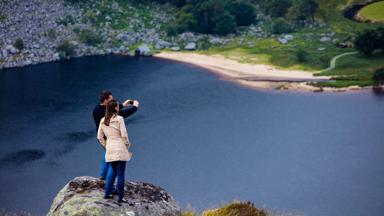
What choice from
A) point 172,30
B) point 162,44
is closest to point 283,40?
point 172,30

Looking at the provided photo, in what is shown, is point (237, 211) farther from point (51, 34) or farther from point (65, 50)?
point (51, 34)

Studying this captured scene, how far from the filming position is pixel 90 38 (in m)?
148

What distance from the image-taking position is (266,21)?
16075cm

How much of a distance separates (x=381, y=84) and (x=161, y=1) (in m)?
80.6

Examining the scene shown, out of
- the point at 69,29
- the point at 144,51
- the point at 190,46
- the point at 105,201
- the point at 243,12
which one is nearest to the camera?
the point at 105,201

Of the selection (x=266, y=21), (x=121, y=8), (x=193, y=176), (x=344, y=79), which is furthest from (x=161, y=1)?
(x=193, y=176)

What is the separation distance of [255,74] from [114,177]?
102221mm

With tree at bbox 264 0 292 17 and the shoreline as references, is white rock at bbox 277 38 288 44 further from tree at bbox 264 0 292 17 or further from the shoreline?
tree at bbox 264 0 292 17

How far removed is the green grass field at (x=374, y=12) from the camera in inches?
6013

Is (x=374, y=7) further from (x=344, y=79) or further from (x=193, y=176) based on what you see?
(x=193, y=176)

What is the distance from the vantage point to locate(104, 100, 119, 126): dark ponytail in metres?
22.9

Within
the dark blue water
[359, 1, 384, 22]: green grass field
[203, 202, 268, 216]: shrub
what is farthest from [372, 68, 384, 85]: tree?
[203, 202, 268, 216]: shrub

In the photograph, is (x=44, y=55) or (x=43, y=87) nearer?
(x=43, y=87)

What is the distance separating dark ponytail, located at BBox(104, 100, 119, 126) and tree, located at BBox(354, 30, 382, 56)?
362ft
